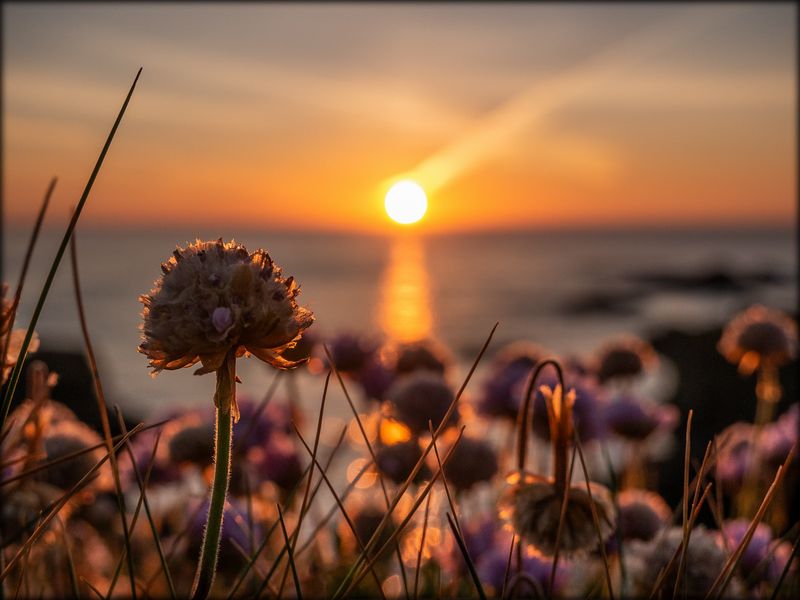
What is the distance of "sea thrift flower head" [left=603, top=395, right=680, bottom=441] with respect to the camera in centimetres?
310

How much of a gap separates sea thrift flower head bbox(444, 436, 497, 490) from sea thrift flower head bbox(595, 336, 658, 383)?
3.93 feet

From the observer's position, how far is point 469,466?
2.37 meters

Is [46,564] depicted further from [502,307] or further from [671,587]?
[502,307]

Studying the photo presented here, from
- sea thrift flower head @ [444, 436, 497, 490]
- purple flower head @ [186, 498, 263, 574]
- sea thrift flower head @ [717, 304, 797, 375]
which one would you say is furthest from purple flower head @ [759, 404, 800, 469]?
purple flower head @ [186, 498, 263, 574]

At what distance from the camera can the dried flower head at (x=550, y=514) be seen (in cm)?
122

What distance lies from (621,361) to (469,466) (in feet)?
4.35

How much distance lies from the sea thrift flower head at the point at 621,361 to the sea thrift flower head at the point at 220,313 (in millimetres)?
2793

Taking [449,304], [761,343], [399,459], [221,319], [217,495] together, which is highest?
[221,319]

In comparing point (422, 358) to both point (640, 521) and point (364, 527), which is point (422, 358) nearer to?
point (364, 527)

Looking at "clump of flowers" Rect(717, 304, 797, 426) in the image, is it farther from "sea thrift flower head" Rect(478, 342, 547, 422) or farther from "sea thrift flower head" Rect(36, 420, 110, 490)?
"sea thrift flower head" Rect(36, 420, 110, 490)

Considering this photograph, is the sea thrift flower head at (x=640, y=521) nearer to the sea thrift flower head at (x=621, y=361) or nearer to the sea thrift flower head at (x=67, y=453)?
the sea thrift flower head at (x=67, y=453)

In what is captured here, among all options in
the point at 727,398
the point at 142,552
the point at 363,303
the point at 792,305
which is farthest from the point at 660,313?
the point at 142,552

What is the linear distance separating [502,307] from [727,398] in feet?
76.8

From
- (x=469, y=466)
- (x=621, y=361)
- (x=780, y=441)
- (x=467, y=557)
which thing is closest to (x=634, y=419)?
(x=621, y=361)
